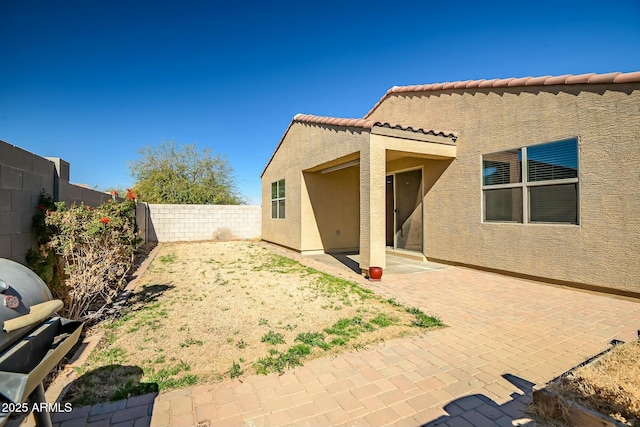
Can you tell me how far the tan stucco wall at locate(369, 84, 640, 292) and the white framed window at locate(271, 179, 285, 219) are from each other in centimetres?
695

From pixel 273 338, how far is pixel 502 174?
6.82m

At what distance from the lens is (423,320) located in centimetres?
441

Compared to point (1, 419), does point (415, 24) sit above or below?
above

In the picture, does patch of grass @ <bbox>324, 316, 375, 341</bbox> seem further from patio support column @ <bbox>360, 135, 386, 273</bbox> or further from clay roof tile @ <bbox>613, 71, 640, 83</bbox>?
clay roof tile @ <bbox>613, 71, 640, 83</bbox>

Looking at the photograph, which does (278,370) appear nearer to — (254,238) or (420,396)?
(420,396)

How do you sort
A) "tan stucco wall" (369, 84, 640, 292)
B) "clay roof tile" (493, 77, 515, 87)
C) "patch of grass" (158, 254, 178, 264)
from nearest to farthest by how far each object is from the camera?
"tan stucco wall" (369, 84, 640, 292), "clay roof tile" (493, 77, 515, 87), "patch of grass" (158, 254, 178, 264)

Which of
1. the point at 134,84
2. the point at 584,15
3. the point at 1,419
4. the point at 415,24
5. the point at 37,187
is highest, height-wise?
the point at 415,24

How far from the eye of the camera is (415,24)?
9250 millimetres

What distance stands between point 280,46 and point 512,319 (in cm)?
1131

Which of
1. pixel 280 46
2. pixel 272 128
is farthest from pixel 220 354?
pixel 272 128

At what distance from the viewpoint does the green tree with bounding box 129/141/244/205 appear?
22703 mm

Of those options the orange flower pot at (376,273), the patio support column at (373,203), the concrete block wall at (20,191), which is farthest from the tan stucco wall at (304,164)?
the concrete block wall at (20,191)

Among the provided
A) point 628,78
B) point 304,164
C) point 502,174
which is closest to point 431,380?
point 502,174

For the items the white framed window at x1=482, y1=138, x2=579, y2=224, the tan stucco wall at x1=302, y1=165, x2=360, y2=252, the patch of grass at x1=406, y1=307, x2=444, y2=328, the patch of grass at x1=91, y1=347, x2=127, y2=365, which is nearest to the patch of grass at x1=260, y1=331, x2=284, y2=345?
the patch of grass at x1=91, y1=347, x2=127, y2=365
